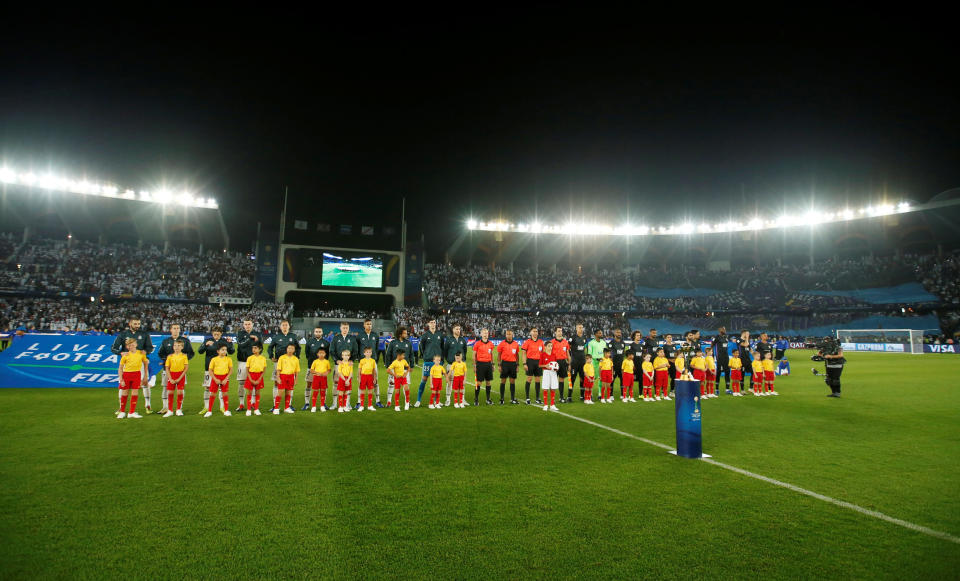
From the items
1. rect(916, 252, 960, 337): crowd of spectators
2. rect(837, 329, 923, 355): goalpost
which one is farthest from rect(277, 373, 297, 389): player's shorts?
rect(916, 252, 960, 337): crowd of spectators

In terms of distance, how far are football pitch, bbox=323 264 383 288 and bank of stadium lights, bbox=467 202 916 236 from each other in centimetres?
1013

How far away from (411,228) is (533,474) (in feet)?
130

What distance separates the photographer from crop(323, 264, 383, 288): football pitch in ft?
137

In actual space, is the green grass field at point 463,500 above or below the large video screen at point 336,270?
below

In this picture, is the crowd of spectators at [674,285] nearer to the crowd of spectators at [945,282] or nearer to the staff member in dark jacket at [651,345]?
the crowd of spectators at [945,282]

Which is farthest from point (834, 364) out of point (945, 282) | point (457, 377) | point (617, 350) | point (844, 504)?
point (945, 282)

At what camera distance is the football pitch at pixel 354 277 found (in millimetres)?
41906

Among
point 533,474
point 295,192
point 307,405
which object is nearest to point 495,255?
point 295,192

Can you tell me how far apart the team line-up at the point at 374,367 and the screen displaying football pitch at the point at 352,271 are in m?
31.6

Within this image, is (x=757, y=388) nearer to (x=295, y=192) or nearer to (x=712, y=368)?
(x=712, y=368)

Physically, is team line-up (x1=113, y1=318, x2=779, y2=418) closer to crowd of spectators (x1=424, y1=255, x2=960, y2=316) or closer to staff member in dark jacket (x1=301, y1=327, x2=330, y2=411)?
staff member in dark jacket (x1=301, y1=327, x2=330, y2=411)

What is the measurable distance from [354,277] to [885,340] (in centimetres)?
4418

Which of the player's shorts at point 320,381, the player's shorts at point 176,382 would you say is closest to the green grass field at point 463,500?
the player's shorts at point 176,382

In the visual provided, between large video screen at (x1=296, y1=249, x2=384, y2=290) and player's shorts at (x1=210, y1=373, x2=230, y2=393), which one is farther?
large video screen at (x1=296, y1=249, x2=384, y2=290)
